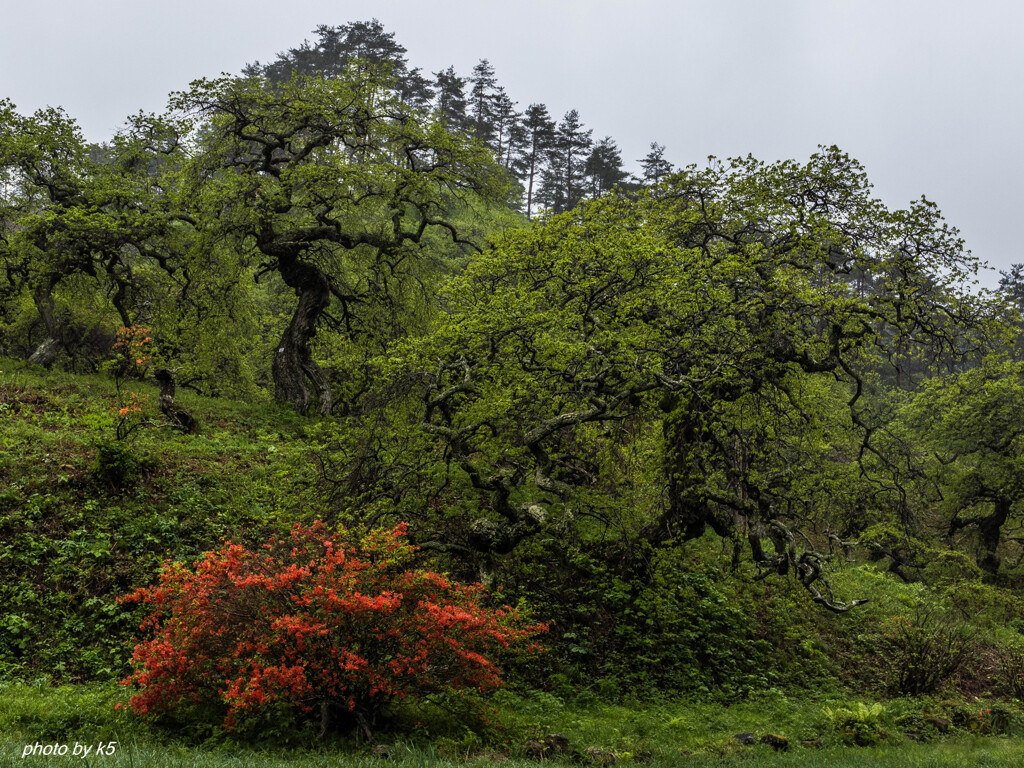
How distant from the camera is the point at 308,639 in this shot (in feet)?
22.0

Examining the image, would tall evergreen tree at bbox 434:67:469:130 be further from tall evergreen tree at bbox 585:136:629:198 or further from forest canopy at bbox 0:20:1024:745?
forest canopy at bbox 0:20:1024:745

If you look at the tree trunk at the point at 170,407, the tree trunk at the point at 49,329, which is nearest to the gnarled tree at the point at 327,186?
the tree trunk at the point at 170,407

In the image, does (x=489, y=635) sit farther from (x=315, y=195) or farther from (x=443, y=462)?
(x=315, y=195)

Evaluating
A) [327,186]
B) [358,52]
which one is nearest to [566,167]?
[358,52]

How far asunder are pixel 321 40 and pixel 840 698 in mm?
59833

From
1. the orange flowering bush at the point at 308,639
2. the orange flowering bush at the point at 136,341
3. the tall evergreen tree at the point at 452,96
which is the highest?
the tall evergreen tree at the point at 452,96

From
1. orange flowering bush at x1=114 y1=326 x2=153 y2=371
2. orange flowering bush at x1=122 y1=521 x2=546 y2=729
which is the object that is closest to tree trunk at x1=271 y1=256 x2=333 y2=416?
orange flowering bush at x1=114 y1=326 x2=153 y2=371

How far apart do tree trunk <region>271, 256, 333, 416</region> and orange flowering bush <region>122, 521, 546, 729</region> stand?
42.7 feet

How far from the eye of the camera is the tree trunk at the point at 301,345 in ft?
66.4

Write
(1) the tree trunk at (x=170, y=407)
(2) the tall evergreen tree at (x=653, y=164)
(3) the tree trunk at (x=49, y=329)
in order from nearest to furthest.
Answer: (1) the tree trunk at (x=170, y=407), (3) the tree trunk at (x=49, y=329), (2) the tall evergreen tree at (x=653, y=164)

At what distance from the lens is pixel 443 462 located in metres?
10.7

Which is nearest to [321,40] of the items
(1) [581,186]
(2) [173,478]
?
(1) [581,186]

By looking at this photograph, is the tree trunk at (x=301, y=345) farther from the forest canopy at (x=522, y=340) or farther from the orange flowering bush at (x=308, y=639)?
the orange flowering bush at (x=308, y=639)

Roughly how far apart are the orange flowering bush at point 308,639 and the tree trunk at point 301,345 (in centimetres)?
1300
